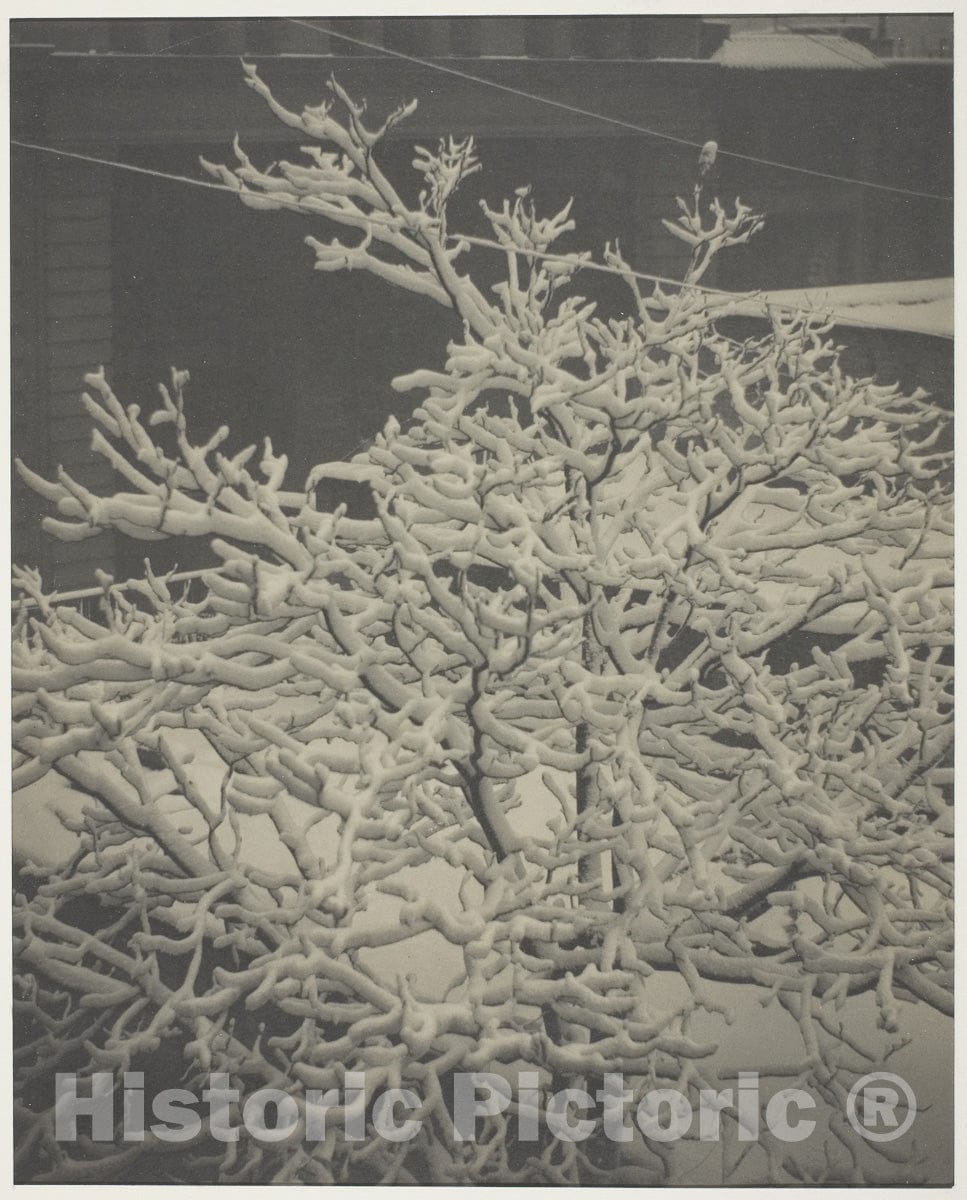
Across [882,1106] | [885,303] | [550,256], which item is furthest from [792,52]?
[882,1106]

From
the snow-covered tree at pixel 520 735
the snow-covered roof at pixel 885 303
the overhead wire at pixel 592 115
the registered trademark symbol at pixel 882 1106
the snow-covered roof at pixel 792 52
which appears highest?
the snow-covered roof at pixel 792 52

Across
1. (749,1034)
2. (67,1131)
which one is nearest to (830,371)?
(749,1034)

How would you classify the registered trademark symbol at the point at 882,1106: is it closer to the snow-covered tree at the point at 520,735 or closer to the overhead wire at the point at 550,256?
the snow-covered tree at the point at 520,735

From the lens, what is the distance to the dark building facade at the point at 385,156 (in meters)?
2.99

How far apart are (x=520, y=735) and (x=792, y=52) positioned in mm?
1620

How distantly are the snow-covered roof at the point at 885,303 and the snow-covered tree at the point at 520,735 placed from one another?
0.07m

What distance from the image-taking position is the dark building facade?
2.99 metres

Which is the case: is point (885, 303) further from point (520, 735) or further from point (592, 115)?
point (520, 735)

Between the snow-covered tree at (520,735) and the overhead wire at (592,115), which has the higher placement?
the overhead wire at (592,115)

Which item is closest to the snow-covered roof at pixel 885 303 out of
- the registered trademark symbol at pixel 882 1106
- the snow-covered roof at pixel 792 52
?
the snow-covered roof at pixel 792 52

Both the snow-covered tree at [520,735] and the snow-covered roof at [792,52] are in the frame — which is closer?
the snow-covered tree at [520,735]

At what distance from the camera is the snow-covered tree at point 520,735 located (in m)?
2.89

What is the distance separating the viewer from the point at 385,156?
2982mm

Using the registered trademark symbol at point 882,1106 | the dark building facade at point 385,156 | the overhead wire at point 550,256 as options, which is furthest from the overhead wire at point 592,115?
the registered trademark symbol at point 882,1106
